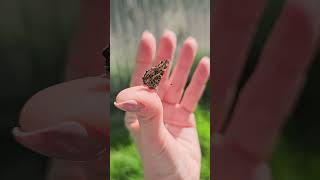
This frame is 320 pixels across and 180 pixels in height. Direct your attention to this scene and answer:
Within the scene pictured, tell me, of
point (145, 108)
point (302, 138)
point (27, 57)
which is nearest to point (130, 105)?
point (145, 108)

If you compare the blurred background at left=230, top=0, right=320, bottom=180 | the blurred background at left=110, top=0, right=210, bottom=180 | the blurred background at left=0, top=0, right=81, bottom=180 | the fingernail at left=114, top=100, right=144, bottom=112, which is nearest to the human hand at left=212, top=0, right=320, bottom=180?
the blurred background at left=230, top=0, right=320, bottom=180

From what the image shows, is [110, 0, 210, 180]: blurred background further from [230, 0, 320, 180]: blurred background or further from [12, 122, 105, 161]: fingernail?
[230, 0, 320, 180]: blurred background

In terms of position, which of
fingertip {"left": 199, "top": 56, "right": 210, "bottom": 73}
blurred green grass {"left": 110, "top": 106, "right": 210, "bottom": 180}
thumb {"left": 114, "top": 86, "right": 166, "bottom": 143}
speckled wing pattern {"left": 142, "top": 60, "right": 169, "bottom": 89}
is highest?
fingertip {"left": 199, "top": 56, "right": 210, "bottom": 73}

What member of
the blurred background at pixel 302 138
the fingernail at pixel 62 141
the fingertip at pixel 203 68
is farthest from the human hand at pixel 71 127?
the blurred background at pixel 302 138

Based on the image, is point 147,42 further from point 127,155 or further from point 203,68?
point 127,155

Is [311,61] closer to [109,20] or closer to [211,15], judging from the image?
[211,15]
